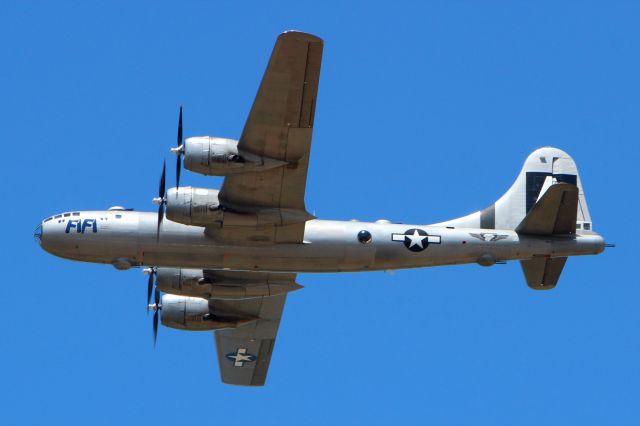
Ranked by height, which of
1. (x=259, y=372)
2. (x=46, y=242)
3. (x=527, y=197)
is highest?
(x=527, y=197)

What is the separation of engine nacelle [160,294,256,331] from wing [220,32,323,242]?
742 cm

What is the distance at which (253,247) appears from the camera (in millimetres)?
40938

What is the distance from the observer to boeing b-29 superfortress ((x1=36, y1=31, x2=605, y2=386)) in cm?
3816

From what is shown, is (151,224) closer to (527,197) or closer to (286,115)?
(286,115)

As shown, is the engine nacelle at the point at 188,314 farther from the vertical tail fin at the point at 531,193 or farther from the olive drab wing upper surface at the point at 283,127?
the vertical tail fin at the point at 531,193

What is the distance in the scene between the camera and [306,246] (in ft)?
135

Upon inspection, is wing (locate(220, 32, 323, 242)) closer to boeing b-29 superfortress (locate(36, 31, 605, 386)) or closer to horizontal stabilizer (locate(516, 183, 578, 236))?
boeing b-29 superfortress (locate(36, 31, 605, 386))

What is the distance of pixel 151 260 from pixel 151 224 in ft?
4.02

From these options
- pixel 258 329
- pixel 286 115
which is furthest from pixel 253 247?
pixel 258 329

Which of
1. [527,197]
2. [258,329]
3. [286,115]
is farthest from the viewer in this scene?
[258,329]

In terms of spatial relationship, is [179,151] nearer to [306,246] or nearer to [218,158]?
[218,158]

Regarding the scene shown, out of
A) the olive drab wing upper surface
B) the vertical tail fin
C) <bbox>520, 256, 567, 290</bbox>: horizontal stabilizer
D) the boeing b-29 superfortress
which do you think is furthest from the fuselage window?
<bbox>520, 256, 567, 290</bbox>: horizontal stabilizer

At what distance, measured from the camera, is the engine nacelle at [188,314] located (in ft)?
150

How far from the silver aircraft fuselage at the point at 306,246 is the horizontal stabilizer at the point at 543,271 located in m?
1.02
